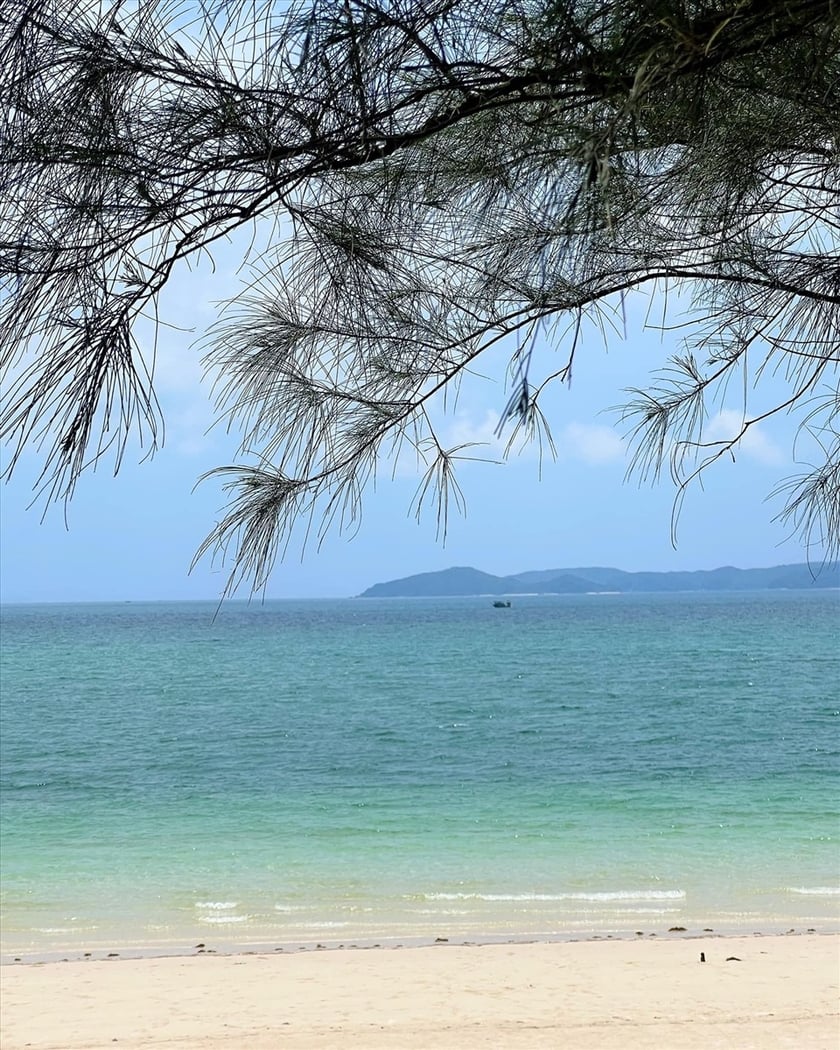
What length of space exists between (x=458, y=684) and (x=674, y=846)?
605 inches

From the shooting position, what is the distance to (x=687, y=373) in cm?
231

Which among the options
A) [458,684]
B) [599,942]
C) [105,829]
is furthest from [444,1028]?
[458,684]

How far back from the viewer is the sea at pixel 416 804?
6.39 metres

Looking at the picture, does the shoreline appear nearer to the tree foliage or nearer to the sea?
the sea

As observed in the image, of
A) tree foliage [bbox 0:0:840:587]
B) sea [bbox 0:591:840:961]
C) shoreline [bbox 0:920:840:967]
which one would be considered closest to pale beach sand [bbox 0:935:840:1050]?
shoreline [bbox 0:920:840:967]

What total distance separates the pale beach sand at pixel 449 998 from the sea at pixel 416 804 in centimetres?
55

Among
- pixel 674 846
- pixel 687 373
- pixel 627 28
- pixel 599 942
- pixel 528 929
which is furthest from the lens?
pixel 674 846

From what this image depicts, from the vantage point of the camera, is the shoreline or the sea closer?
the shoreline

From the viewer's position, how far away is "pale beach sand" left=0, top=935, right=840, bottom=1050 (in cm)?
395

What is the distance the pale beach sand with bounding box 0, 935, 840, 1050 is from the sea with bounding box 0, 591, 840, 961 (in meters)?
0.55

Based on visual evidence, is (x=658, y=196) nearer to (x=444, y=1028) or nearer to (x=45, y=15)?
(x=45, y=15)

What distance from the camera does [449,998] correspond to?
4.47m

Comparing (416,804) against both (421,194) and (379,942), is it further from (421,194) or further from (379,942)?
(421,194)

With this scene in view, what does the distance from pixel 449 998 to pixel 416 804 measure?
250 inches
